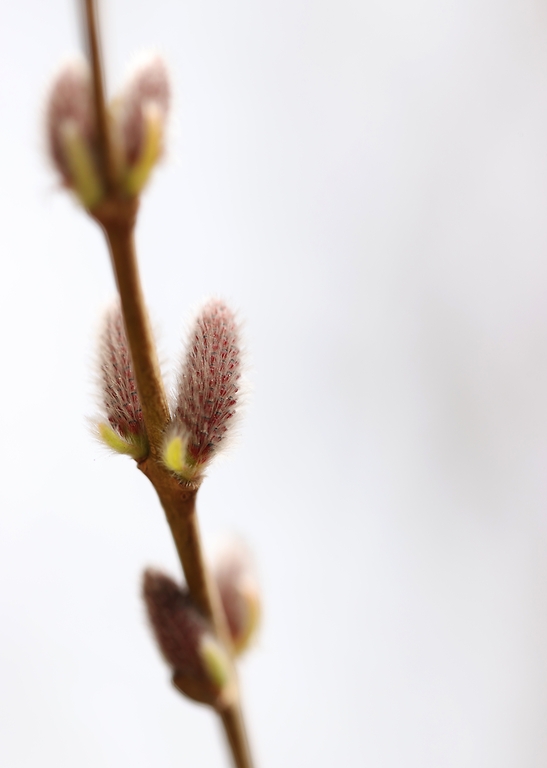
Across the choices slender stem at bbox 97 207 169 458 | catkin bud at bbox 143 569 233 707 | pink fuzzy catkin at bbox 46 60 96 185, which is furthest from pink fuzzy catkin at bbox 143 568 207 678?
pink fuzzy catkin at bbox 46 60 96 185

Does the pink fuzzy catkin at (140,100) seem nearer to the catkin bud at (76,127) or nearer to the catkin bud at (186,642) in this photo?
the catkin bud at (76,127)

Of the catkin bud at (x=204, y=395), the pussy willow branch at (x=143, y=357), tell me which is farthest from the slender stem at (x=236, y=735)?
the catkin bud at (x=204, y=395)

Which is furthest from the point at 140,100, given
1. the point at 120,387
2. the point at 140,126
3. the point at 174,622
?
the point at 174,622

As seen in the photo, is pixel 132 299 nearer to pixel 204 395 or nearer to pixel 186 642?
pixel 204 395

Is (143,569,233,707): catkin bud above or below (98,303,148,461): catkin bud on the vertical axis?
below

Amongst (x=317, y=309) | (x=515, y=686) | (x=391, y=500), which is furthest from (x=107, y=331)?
(x=515, y=686)

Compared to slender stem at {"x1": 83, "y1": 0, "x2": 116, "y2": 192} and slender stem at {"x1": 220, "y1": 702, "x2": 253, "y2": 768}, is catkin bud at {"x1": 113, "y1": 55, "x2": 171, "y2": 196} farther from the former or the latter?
slender stem at {"x1": 220, "y1": 702, "x2": 253, "y2": 768}

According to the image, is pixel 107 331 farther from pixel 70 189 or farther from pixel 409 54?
pixel 409 54
